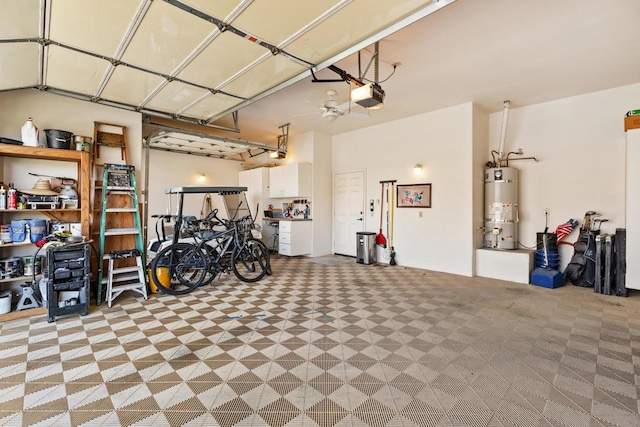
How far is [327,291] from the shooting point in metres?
4.71

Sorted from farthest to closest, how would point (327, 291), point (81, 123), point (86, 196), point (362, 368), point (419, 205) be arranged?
point (419, 205), point (327, 291), point (81, 123), point (86, 196), point (362, 368)

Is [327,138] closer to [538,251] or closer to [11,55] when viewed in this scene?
[538,251]

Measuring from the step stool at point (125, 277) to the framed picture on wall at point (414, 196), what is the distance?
16.7 ft

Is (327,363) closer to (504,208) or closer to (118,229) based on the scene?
(118,229)

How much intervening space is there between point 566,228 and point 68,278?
24.3 ft

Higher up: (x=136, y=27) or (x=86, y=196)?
(x=136, y=27)

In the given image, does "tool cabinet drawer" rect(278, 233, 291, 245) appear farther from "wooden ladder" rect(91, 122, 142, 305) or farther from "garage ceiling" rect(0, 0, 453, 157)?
"garage ceiling" rect(0, 0, 453, 157)


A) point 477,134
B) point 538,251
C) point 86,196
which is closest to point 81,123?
point 86,196

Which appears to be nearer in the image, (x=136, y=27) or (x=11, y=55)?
(x=136, y=27)

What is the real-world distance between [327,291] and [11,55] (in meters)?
4.46

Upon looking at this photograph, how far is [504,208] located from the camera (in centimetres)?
566

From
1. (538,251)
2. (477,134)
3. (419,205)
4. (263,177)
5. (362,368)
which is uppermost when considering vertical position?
(477,134)

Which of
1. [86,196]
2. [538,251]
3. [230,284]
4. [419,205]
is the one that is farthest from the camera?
[419,205]

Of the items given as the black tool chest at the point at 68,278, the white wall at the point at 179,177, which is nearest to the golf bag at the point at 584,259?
the black tool chest at the point at 68,278
